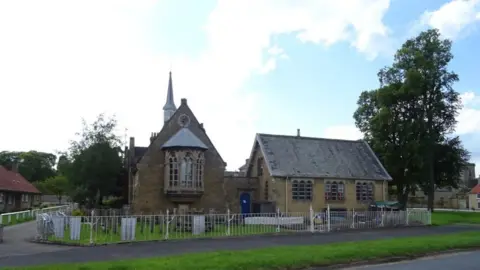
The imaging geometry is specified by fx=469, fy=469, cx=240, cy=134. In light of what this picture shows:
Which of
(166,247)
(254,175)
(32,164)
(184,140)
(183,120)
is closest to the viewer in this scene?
(166,247)

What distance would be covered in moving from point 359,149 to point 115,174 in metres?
24.5

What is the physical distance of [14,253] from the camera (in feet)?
60.2

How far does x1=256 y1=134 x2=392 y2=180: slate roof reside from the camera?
42.3 meters

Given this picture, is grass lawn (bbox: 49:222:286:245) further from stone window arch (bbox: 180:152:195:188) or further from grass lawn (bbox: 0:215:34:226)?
grass lawn (bbox: 0:215:34:226)

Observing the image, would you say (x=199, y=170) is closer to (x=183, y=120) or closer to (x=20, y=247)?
(x=183, y=120)

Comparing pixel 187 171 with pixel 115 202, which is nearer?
pixel 187 171

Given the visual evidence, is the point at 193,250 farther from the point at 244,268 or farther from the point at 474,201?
the point at 474,201

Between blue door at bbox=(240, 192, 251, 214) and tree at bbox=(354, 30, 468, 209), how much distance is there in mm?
18659

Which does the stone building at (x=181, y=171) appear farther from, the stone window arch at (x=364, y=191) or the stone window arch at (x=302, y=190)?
the stone window arch at (x=364, y=191)

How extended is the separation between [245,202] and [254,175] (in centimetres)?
317

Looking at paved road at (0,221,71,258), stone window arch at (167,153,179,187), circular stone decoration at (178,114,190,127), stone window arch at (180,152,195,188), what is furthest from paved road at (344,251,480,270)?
circular stone decoration at (178,114,190,127)

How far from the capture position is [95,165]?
A: 40688 mm

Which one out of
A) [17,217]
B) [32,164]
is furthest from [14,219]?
[32,164]

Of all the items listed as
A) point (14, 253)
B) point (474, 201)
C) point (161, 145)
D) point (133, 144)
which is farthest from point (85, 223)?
point (474, 201)
